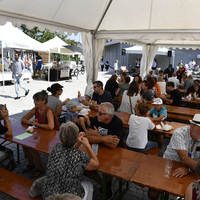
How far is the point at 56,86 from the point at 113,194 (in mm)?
2576

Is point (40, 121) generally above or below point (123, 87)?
below

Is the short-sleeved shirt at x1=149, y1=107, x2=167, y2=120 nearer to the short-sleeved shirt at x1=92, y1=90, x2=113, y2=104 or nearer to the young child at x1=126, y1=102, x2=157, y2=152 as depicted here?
the young child at x1=126, y1=102, x2=157, y2=152

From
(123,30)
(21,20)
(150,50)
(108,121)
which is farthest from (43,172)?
(150,50)

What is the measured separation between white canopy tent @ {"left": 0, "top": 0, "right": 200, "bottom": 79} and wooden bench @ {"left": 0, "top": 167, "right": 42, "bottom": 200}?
2.98 meters

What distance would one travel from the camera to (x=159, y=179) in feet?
6.90

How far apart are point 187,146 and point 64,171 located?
4.73 feet

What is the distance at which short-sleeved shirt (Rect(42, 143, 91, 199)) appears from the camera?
1955mm

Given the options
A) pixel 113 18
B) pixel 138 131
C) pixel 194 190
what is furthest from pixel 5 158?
pixel 113 18

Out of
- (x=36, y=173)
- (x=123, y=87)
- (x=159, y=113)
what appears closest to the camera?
(x=36, y=173)

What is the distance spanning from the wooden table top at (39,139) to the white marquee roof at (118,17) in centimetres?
223

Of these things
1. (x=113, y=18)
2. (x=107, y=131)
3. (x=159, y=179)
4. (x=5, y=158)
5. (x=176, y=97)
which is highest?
(x=113, y=18)

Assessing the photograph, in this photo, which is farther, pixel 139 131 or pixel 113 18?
pixel 113 18

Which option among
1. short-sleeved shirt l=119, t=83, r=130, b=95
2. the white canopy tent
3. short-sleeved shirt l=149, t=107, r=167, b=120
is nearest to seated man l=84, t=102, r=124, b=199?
short-sleeved shirt l=149, t=107, r=167, b=120

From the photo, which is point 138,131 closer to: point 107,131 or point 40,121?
point 107,131
